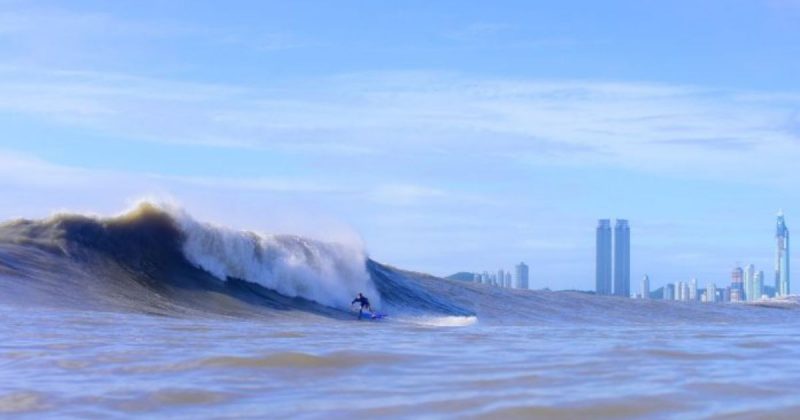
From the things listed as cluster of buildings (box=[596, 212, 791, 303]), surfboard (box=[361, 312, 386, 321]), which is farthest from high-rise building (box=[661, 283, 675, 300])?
surfboard (box=[361, 312, 386, 321])

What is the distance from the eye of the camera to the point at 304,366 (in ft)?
24.3

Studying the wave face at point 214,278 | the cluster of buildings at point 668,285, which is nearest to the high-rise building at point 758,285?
the cluster of buildings at point 668,285

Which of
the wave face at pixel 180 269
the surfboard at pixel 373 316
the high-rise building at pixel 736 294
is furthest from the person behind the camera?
the high-rise building at pixel 736 294

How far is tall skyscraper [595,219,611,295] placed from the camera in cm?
6562

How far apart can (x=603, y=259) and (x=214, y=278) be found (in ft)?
159

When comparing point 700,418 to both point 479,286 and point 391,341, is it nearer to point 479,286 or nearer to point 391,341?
point 391,341

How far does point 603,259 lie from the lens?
68.2 metres

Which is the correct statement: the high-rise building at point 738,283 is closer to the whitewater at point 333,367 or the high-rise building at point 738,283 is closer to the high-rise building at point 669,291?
the high-rise building at point 669,291

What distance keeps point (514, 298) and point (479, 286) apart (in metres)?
2.07

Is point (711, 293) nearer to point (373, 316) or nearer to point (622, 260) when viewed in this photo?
point (622, 260)

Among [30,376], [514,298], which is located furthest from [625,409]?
[514,298]

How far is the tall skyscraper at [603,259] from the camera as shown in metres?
65.6

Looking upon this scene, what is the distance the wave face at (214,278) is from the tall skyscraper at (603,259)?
33.5 m

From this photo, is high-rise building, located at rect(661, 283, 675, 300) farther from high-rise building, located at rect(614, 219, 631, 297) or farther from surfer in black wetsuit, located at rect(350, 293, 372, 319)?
surfer in black wetsuit, located at rect(350, 293, 372, 319)
